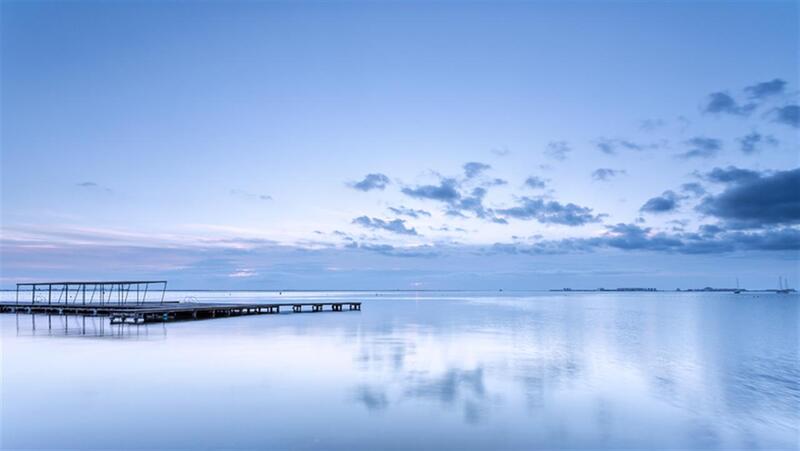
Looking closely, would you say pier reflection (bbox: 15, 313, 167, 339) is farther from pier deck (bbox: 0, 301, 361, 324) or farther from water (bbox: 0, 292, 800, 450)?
water (bbox: 0, 292, 800, 450)

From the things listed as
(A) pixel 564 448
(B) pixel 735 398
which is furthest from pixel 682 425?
(B) pixel 735 398

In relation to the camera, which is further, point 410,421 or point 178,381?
point 178,381

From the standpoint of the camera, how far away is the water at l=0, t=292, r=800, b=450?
12.9 meters

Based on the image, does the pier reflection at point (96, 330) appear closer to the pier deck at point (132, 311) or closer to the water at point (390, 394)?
the pier deck at point (132, 311)

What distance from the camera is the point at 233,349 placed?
90.9 feet

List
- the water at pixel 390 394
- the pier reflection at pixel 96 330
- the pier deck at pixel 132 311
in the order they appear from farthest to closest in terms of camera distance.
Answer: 1. the pier deck at pixel 132 311
2. the pier reflection at pixel 96 330
3. the water at pixel 390 394

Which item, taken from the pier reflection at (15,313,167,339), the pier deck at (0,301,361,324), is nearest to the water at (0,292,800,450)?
the pier reflection at (15,313,167,339)

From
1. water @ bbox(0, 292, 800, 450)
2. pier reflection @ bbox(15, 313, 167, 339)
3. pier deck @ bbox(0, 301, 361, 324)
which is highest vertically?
pier deck @ bbox(0, 301, 361, 324)

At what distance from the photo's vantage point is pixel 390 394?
17219 mm

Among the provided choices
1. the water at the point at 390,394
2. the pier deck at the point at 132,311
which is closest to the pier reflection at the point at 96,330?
the pier deck at the point at 132,311

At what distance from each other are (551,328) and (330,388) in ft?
98.1

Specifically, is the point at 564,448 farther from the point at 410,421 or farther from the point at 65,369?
the point at 65,369

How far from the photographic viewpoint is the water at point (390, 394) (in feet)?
42.3

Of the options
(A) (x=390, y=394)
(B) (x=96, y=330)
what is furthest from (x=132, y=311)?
(A) (x=390, y=394)
